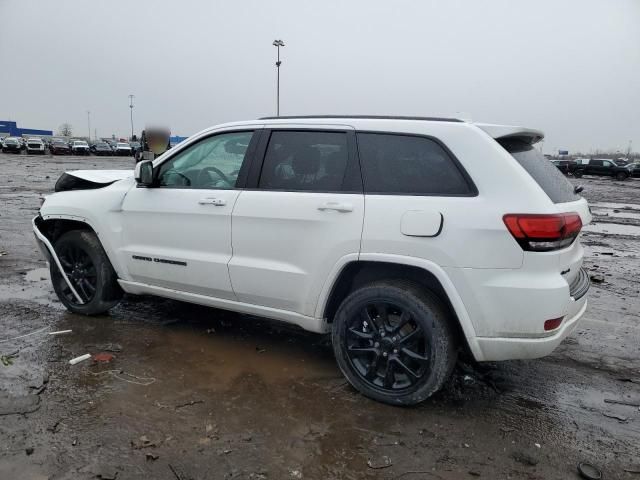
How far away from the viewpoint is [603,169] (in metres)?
42.4

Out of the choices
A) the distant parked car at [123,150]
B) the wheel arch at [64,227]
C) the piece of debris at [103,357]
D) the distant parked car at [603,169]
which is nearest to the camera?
the piece of debris at [103,357]

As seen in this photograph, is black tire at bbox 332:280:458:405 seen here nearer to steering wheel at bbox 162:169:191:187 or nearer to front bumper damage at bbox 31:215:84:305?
steering wheel at bbox 162:169:191:187

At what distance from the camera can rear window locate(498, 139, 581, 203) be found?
124 inches

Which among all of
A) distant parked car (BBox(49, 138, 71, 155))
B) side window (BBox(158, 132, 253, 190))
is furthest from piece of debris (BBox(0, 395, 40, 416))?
distant parked car (BBox(49, 138, 71, 155))

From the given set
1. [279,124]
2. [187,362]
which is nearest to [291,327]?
[187,362]

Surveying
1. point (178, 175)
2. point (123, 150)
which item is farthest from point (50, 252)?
point (123, 150)

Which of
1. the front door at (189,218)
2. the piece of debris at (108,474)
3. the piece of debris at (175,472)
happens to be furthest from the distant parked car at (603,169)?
the piece of debris at (108,474)

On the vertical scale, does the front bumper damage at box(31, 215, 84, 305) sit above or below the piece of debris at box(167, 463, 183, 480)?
above

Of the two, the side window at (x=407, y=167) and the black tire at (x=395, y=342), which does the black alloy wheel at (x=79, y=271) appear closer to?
the black tire at (x=395, y=342)

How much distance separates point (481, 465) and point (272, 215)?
2063mm

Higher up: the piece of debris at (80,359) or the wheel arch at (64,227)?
the wheel arch at (64,227)

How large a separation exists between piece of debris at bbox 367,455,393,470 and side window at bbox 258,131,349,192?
67.6 inches

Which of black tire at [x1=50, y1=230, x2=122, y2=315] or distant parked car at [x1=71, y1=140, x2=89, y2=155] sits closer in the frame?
black tire at [x1=50, y1=230, x2=122, y2=315]

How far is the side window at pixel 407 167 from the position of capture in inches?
124
